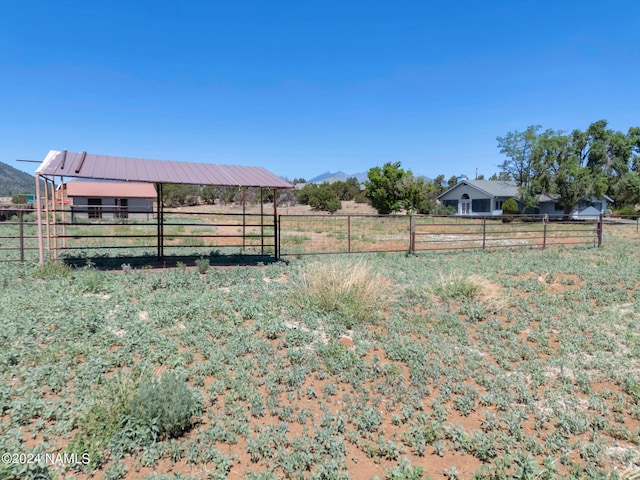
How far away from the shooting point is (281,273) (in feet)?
30.9

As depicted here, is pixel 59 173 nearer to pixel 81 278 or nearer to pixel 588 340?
pixel 81 278

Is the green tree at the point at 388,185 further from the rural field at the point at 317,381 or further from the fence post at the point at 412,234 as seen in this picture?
the rural field at the point at 317,381

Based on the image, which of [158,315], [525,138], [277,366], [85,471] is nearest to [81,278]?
[158,315]

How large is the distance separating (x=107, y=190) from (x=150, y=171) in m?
28.8

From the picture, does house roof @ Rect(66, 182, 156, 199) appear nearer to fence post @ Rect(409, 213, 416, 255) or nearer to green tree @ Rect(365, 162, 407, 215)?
green tree @ Rect(365, 162, 407, 215)

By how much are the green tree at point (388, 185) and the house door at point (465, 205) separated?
9.48 meters

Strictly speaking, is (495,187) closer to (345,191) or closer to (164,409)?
(345,191)

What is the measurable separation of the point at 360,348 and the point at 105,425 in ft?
9.47

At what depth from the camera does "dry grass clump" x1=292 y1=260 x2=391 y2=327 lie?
19.9 ft

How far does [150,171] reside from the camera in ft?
32.4

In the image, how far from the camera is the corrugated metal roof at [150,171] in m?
8.69

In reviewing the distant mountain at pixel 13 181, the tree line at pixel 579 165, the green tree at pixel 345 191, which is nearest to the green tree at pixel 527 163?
the tree line at pixel 579 165

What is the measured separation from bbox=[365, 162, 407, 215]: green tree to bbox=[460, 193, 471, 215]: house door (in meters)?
9.48

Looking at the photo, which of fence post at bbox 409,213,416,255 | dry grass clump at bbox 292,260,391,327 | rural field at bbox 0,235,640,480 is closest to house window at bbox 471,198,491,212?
fence post at bbox 409,213,416,255
